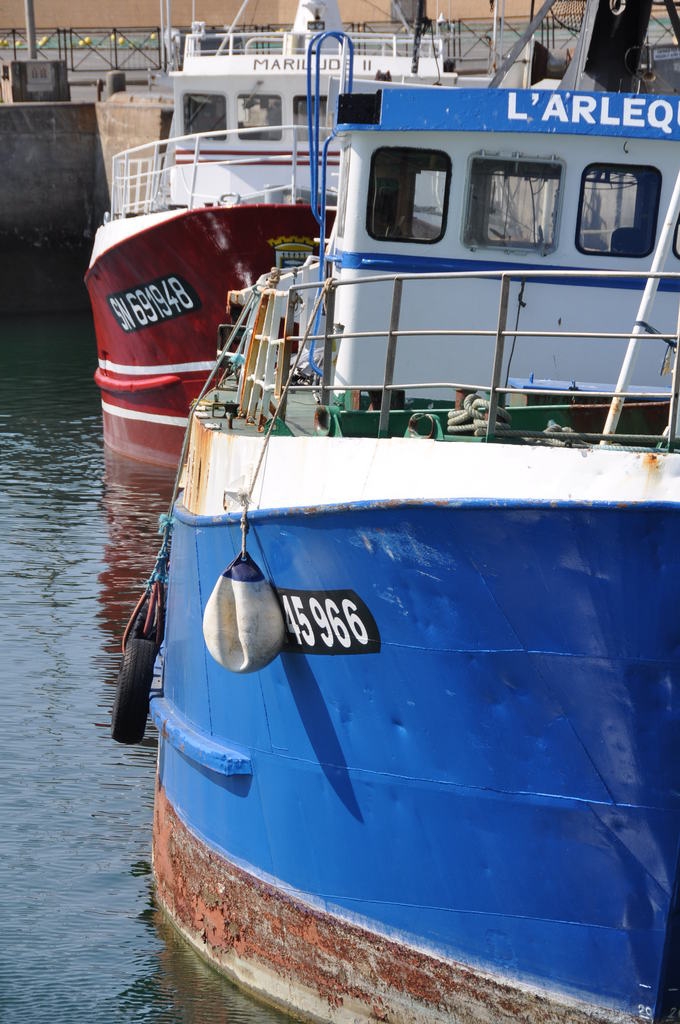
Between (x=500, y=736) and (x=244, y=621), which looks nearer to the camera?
(x=500, y=736)

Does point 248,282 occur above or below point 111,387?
above

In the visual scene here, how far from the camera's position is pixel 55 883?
25.7 feet

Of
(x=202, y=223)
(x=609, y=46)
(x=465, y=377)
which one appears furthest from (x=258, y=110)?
(x=465, y=377)

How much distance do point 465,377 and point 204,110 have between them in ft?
46.2

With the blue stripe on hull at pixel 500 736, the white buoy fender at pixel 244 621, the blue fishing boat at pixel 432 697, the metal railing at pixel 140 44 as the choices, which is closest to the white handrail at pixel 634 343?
the blue fishing boat at pixel 432 697

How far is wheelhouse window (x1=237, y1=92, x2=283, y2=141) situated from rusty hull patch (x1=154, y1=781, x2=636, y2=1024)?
50.1 ft

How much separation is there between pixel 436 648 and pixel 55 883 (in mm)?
3495

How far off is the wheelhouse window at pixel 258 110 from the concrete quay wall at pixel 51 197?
42.7 ft

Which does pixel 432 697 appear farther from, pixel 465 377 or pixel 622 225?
pixel 622 225

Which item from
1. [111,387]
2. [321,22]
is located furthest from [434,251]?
[321,22]

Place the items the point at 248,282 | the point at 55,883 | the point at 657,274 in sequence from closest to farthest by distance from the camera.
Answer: the point at 657,274 < the point at 55,883 < the point at 248,282

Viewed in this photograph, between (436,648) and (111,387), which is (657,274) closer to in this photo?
(436,648)

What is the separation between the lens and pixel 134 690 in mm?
8180

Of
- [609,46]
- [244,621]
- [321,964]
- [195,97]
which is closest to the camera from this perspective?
[244,621]
